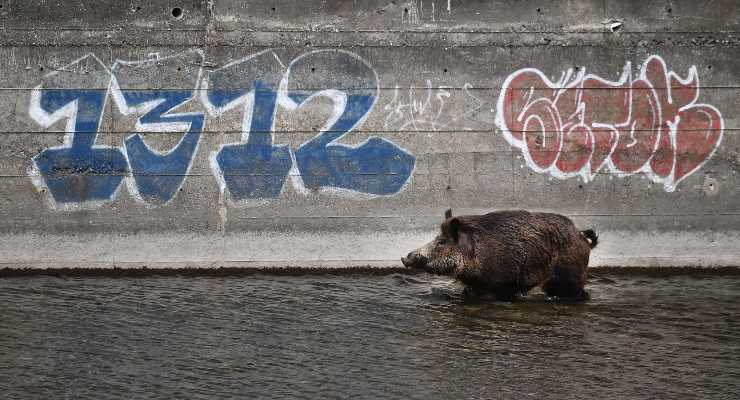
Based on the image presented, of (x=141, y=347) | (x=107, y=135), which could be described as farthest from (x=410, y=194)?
(x=141, y=347)

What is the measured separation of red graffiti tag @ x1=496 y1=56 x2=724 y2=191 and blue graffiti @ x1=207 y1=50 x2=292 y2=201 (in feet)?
8.99

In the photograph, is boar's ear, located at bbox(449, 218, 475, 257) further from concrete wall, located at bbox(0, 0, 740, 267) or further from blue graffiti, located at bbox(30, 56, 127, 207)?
blue graffiti, located at bbox(30, 56, 127, 207)

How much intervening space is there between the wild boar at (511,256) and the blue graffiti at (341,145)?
1.48 metres

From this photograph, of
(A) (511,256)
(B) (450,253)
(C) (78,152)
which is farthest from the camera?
(C) (78,152)

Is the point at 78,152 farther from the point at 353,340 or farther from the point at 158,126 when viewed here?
the point at 353,340

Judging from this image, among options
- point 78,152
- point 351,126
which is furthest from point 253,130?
point 78,152

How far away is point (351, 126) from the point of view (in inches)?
421

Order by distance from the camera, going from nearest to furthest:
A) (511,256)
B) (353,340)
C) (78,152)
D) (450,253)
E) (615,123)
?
1. (353,340)
2. (511,256)
3. (450,253)
4. (78,152)
5. (615,123)

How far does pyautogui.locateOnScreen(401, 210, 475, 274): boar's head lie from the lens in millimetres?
9438

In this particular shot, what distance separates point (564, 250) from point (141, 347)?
14.5 feet

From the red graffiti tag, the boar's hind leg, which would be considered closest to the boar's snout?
the boar's hind leg

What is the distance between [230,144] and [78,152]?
5.73 ft

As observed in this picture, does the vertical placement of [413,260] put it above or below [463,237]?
below

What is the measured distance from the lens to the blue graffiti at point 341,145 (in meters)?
10.7
